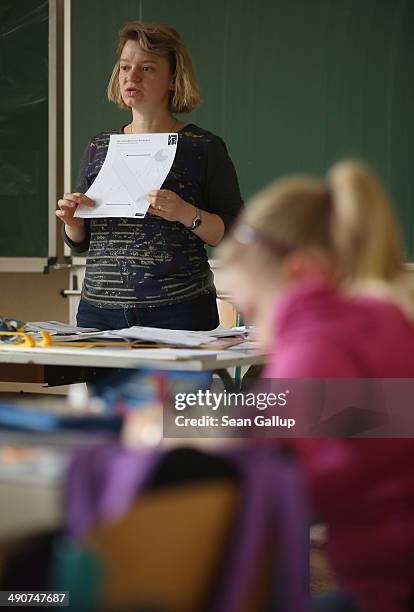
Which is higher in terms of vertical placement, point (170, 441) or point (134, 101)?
point (134, 101)

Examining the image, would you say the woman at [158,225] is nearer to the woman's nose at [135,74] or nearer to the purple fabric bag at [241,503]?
the woman's nose at [135,74]

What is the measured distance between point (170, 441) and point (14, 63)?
12.5ft

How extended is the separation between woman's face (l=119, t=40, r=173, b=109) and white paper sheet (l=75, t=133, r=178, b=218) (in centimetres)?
10

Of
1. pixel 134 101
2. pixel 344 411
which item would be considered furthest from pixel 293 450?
pixel 134 101

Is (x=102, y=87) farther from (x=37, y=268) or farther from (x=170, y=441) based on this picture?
(x=170, y=441)

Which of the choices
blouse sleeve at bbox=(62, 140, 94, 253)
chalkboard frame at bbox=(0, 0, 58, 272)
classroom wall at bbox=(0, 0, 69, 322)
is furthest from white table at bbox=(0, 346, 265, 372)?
classroom wall at bbox=(0, 0, 69, 322)

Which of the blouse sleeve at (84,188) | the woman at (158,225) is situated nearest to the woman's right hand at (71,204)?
the woman at (158,225)

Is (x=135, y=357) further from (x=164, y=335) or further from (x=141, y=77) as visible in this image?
(x=141, y=77)

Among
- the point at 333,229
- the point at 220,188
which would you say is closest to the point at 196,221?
the point at 220,188

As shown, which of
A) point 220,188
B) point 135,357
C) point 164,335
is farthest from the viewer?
point 220,188

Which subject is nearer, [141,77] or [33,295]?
[141,77]

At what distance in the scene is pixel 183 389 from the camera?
1237 mm

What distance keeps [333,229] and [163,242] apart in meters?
1.55

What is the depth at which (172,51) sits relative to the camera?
105 inches
